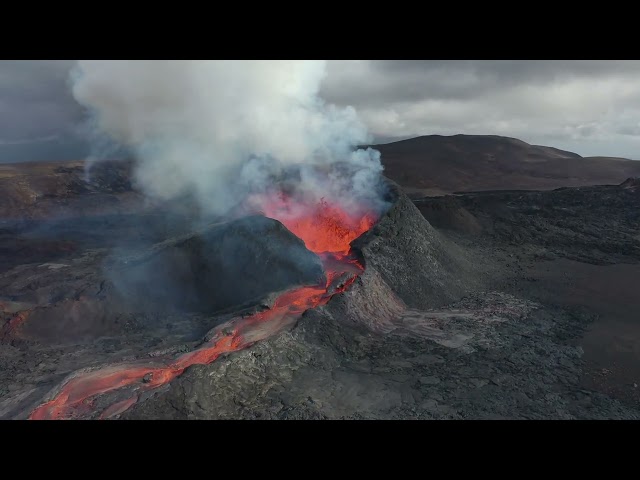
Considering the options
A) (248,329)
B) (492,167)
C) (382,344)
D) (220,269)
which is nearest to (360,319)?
(382,344)

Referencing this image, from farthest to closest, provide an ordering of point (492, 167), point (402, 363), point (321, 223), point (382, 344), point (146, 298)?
point (492, 167) < point (321, 223) < point (146, 298) < point (382, 344) < point (402, 363)

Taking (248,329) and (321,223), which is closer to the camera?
(248,329)

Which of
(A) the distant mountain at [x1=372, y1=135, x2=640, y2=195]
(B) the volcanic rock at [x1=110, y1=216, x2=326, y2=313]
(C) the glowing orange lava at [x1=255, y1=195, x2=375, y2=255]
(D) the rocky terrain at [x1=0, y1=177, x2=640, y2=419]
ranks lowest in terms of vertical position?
(D) the rocky terrain at [x1=0, y1=177, x2=640, y2=419]

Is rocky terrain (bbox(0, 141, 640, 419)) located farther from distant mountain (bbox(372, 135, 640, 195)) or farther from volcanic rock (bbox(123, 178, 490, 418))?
distant mountain (bbox(372, 135, 640, 195))

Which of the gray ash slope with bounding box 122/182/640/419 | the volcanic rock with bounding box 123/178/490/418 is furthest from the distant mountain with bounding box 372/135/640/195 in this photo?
the gray ash slope with bounding box 122/182/640/419

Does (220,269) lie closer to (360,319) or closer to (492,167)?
(360,319)

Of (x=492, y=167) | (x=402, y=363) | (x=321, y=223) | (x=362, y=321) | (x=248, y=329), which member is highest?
(x=492, y=167)
